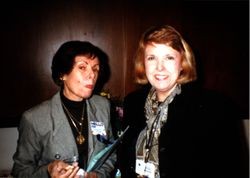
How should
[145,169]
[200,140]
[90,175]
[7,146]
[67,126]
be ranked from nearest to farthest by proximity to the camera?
[200,140] < [145,169] < [90,175] < [67,126] < [7,146]

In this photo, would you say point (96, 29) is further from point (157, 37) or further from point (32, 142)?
point (32, 142)

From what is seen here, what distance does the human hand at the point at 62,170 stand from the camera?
145 centimetres

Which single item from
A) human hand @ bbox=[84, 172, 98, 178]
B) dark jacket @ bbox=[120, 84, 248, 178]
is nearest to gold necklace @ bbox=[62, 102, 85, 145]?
human hand @ bbox=[84, 172, 98, 178]

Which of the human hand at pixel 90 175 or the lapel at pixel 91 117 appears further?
the lapel at pixel 91 117

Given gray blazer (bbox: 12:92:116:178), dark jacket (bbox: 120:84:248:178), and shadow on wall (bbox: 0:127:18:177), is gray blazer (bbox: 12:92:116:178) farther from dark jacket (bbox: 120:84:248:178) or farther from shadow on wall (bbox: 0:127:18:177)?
shadow on wall (bbox: 0:127:18:177)

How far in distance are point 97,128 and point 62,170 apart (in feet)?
1.40

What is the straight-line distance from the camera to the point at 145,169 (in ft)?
4.97

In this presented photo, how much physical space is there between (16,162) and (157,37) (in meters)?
1.25

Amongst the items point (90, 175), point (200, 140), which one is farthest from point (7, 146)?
point (200, 140)

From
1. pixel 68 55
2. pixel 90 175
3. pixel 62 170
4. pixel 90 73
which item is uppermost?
pixel 68 55

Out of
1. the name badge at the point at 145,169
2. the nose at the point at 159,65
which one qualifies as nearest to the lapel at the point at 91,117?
the name badge at the point at 145,169

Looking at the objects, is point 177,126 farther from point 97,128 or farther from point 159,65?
point 97,128

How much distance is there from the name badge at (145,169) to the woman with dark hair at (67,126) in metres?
0.32

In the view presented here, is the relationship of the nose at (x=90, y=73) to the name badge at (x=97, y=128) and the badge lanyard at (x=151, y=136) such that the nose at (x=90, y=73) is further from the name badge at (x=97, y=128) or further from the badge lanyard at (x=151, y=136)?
the badge lanyard at (x=151, y=136)
